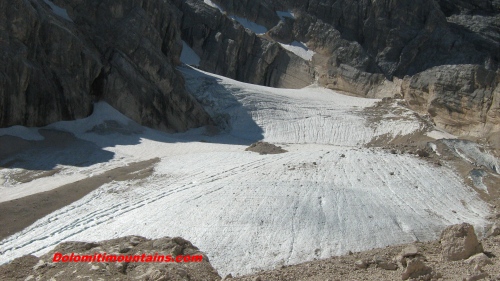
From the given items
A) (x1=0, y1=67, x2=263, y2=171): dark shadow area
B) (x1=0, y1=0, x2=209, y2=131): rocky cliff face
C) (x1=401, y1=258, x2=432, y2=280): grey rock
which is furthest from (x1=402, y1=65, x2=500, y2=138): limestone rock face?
(x1=401, y1=258, x2=432, y2=280): grey rock

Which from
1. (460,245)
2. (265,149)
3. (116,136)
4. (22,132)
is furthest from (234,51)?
(460,245)

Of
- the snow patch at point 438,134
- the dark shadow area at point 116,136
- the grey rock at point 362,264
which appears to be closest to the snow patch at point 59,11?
the dark shadow area at point 116,136

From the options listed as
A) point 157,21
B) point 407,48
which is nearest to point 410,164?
point 157,21

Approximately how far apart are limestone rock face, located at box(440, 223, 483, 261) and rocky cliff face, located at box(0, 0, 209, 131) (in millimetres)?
24820

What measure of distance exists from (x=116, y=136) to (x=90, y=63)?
19.0 feet

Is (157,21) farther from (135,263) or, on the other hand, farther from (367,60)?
(135,263)

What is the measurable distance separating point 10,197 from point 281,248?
Answer: 440 inches

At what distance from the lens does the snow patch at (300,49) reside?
58.6m

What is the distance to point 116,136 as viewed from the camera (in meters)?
31.5

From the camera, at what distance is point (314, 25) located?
61219 mm

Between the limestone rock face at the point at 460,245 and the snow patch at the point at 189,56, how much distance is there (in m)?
45.3

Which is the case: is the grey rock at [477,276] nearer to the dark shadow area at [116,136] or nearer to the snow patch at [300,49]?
the dark shadow area at [116,136]

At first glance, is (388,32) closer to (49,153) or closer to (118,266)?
(49,153)

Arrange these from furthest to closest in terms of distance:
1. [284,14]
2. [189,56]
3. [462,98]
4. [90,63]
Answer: [284,14], [189,56], [462,98], [90,63]
